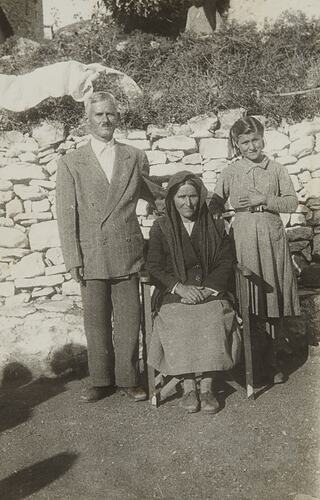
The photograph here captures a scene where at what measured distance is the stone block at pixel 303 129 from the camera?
5.68m

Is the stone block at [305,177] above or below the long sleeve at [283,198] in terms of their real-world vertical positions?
above

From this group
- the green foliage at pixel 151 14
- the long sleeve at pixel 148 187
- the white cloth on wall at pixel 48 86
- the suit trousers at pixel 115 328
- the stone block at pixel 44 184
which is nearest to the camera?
the suit trousers at pixel 115 328

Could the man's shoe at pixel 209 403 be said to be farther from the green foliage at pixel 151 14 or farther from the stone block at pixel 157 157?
the green foliage at pixel 151 14

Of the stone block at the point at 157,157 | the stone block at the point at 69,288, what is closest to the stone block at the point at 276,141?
the stone block at the point at 157,157

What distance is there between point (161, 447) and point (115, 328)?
3.17ft

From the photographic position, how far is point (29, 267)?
211 inches

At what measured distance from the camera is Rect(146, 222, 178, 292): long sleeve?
3.58m

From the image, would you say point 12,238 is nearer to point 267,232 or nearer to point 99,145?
point 99,145

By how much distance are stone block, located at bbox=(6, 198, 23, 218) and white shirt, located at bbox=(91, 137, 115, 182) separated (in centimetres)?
196

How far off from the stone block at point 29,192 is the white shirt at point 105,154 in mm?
1864

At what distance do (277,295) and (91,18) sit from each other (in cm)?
789

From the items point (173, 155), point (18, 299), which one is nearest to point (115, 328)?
point (18, 299)

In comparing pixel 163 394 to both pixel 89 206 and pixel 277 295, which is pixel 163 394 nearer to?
pixel 277 295

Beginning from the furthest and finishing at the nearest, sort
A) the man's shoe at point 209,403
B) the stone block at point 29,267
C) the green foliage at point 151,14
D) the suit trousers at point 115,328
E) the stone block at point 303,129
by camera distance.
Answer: the green foliage at point 151,14
the stone block at point 303,129
the stone block at point 29,267
the suit trousers at point 115,328
the man's shoe at point 209,403
